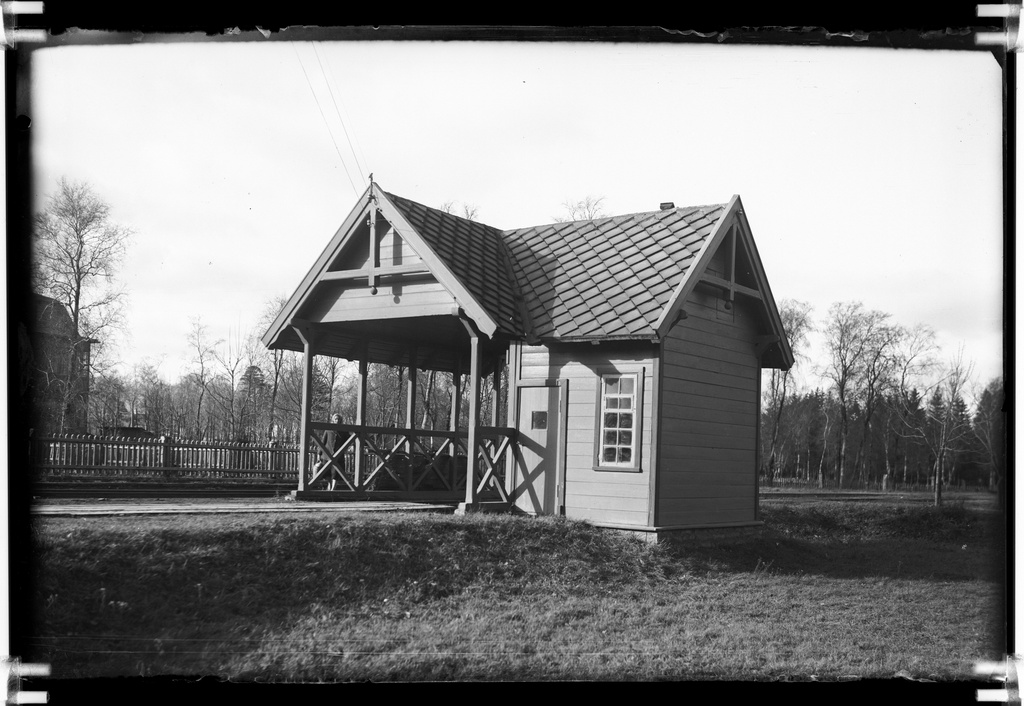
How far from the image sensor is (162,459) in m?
23.8

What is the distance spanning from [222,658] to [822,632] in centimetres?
697

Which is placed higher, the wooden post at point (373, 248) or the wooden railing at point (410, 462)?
the wooden post at point (373, 248)

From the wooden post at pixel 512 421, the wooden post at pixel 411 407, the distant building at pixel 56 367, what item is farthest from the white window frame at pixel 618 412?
the distant building at pixel 56 367

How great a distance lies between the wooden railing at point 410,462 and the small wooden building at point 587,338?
9cm

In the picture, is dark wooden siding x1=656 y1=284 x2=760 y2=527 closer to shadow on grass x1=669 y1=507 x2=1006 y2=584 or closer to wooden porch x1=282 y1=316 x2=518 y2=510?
shadow on grass x1=669 y1=507 x2=1006 y2=584

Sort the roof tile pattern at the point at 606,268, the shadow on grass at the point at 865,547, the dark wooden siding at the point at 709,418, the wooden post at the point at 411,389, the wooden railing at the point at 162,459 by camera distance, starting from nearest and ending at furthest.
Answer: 1. the shadow on grass at the point at 865,547
2. the dark wooden siding at the point at 709,418
3. the roof tile pattern at the point at 606,268
4. the wooden post at the point at 411,389
5. the wooden railing at the point at 162,459

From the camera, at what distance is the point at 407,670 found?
28.8 feet

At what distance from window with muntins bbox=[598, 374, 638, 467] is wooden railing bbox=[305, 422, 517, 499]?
178 cm

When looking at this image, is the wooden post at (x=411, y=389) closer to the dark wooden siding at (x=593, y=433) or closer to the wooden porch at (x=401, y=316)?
the wooden porch at (x=401, y=316)

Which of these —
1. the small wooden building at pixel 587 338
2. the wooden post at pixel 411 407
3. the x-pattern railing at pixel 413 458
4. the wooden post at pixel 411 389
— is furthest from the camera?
the wooden post at pixel 411 389

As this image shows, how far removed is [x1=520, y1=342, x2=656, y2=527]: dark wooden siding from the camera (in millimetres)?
15789

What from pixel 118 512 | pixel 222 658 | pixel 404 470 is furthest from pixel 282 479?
pixel 222 658

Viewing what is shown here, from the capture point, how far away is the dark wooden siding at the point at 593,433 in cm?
1579

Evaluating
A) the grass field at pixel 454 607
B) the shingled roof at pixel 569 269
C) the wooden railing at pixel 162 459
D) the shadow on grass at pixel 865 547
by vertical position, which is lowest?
the shadow on grass at pixel 865 547
